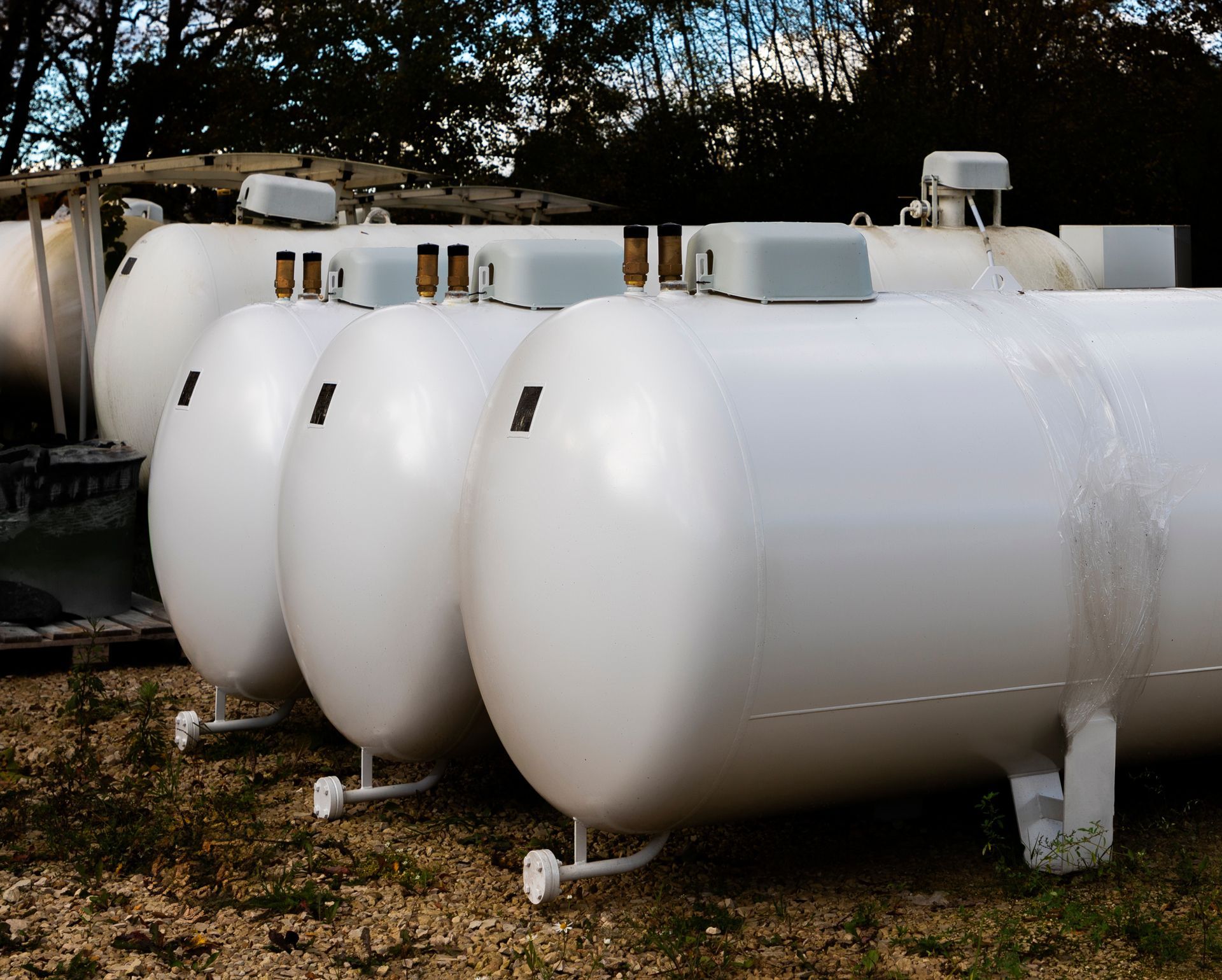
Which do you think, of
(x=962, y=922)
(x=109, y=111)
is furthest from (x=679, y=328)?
(x=109, y=111)

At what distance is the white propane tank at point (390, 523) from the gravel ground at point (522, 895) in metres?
0.40

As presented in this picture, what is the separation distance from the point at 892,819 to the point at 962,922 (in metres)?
0.73

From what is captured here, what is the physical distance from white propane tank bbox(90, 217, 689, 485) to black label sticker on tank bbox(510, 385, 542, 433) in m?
3.39

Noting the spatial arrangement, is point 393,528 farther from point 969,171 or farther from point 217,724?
point 969,171

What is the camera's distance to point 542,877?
3477 mm

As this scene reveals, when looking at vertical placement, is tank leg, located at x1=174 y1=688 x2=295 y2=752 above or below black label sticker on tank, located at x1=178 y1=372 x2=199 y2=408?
below

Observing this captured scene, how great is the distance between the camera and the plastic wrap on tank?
3.43 metres

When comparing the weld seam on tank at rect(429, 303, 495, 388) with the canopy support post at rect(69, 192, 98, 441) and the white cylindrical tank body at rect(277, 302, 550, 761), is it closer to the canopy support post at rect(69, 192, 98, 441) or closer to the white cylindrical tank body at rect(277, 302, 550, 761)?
the white cylindrical tank body at rect(277, 302, 550, 761)

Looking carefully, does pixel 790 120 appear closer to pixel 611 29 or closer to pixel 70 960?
pixel 611 29

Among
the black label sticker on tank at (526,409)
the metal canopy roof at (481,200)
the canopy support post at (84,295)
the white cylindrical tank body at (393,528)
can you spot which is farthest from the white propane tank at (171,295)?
the black label sticker on tank at (526,409)

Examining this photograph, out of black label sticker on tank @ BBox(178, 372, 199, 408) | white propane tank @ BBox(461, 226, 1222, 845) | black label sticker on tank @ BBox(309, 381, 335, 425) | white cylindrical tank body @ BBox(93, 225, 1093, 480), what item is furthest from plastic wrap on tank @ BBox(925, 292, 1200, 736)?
white cylindrical tank body @ BBox(93, 225, 1093, 480)

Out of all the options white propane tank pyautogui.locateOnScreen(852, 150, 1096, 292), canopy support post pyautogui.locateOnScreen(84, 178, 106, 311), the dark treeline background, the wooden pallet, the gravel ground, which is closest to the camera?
the gravel ground

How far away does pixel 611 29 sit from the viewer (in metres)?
17.5

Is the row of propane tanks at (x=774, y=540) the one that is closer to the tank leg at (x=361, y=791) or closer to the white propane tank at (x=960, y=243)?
the tank leg at (x=361, y=791)
